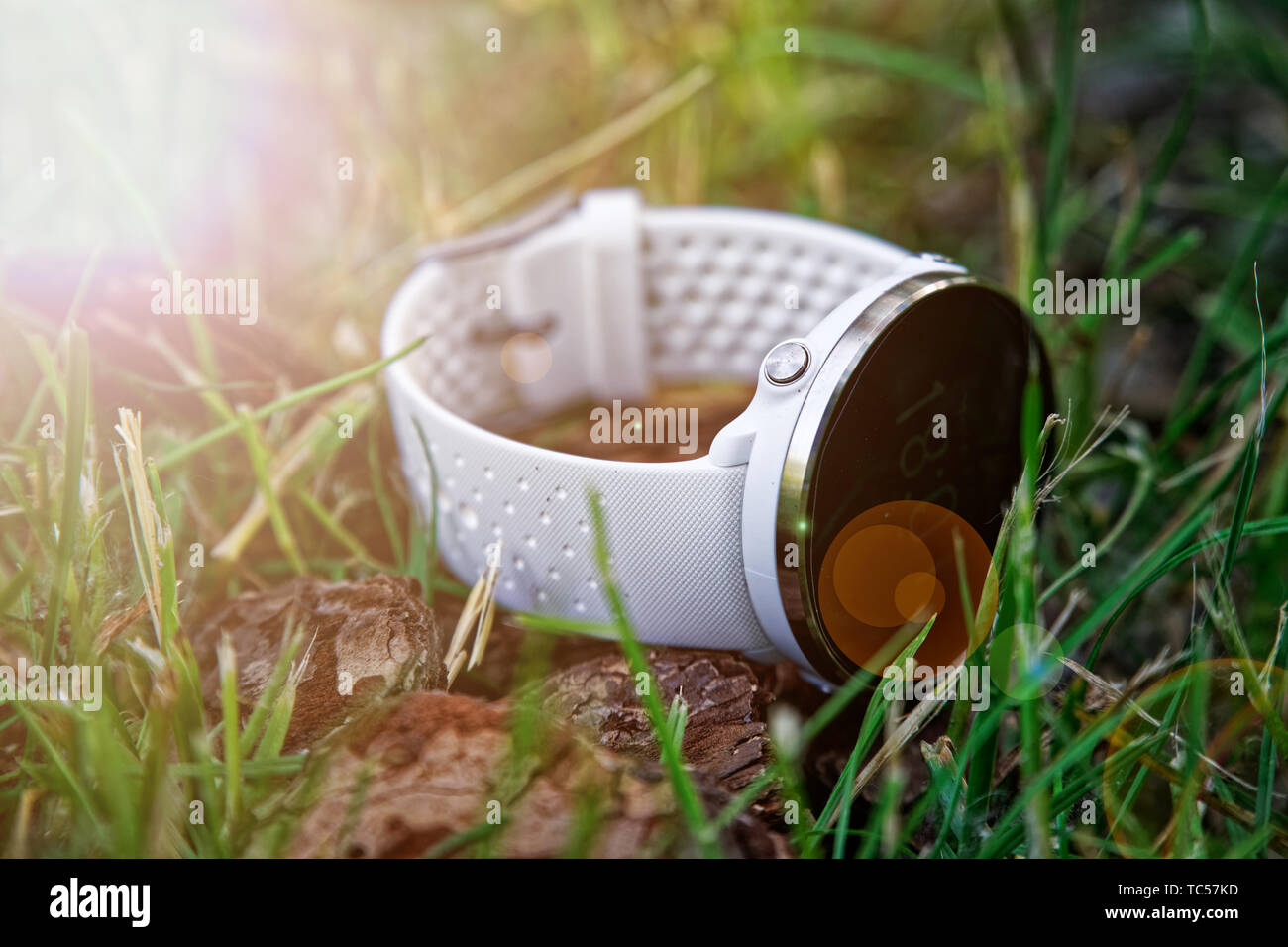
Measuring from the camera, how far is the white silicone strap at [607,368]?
975 mm

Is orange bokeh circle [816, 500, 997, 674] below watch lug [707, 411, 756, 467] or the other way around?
below

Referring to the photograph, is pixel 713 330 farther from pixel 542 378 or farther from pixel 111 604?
pixel 111 604

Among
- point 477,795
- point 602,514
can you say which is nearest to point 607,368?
point 602,514

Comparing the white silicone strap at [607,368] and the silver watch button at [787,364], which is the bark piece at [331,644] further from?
the silver watch button at [787,364]

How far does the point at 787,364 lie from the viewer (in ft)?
3.01

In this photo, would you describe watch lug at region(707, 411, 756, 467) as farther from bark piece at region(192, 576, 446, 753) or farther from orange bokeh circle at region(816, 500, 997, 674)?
bark piece at region(192, 576, 446, 753)

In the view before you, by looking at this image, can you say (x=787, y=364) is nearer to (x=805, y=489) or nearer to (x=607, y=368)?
(x=805, y=489)

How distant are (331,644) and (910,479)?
0.58 meters

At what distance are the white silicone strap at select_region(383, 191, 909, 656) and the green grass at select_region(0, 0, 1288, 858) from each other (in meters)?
0.08

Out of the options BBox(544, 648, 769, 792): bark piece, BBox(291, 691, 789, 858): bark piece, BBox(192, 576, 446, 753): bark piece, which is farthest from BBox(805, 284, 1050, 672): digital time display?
BBox(192, 576, 446, 753): bark piece

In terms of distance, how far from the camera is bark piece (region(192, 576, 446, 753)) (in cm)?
90

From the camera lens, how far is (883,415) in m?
0.95
